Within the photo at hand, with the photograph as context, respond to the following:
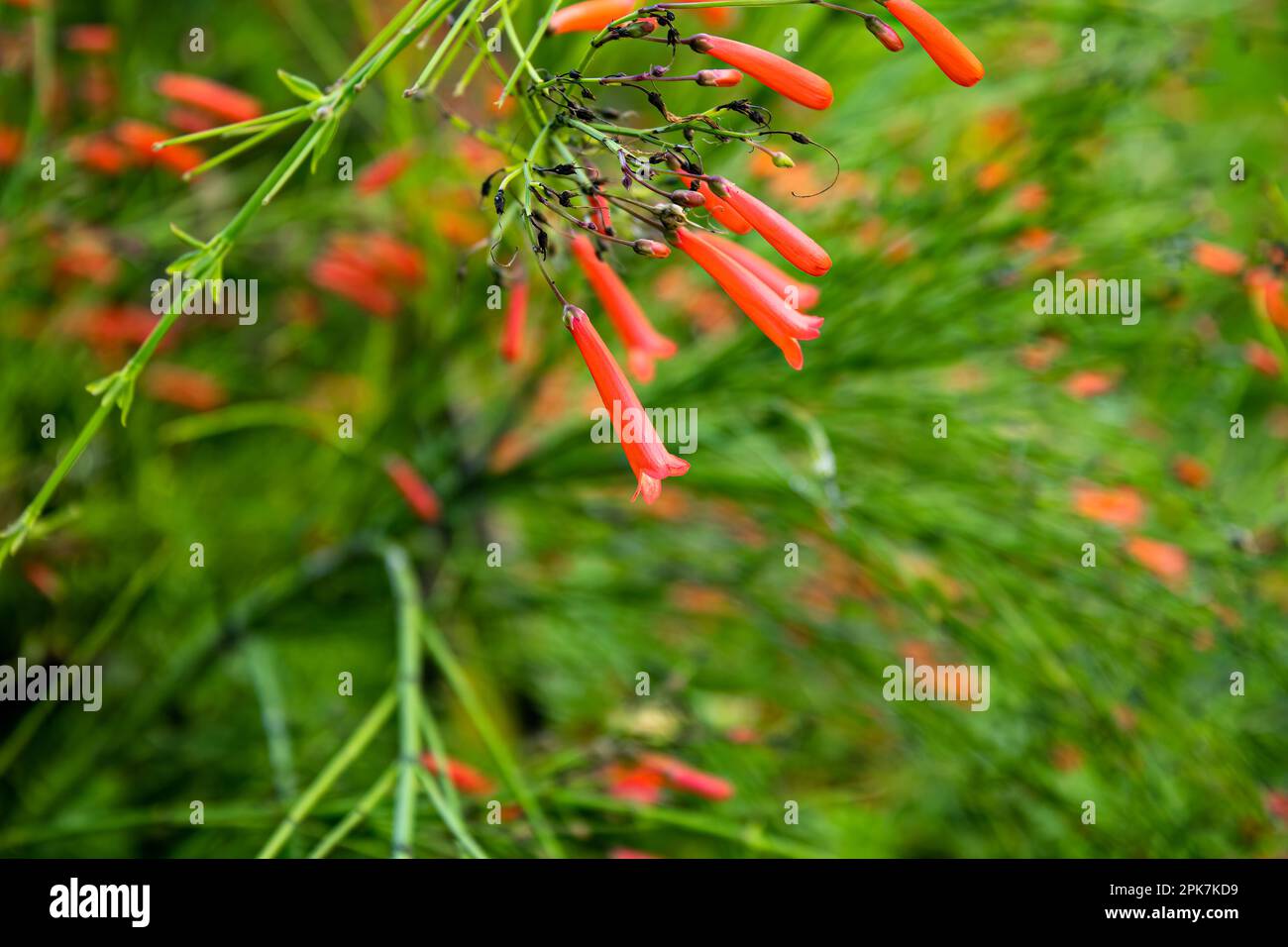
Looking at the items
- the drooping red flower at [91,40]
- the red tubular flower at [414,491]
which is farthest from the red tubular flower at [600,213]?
the drooping red flower at [91,40]

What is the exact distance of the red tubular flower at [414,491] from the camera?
112 inches

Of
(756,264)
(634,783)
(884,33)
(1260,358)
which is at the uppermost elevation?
(884,33)

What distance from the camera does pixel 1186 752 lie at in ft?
8.13

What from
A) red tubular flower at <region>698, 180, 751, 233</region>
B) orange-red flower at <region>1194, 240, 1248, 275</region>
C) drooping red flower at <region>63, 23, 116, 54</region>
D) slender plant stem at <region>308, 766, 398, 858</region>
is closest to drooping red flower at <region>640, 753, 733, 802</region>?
slender plant stem at <region>308, 766, 398, 858</region>

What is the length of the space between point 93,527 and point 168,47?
6.34 feet

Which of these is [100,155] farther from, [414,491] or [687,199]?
[687,199]

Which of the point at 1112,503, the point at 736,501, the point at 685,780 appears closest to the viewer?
the point at 685,780

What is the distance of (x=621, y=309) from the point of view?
1.87 m

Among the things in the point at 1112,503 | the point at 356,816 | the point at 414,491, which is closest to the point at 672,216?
the point at 356,816

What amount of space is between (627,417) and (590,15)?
1.90 ft

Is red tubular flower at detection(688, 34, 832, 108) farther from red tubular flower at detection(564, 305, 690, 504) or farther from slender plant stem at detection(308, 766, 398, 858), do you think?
slender plant stem at detection(308, 766, 398, 858)

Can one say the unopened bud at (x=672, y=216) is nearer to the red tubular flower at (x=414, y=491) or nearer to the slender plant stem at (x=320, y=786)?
the slender plant stem at (x=320, y=786)
